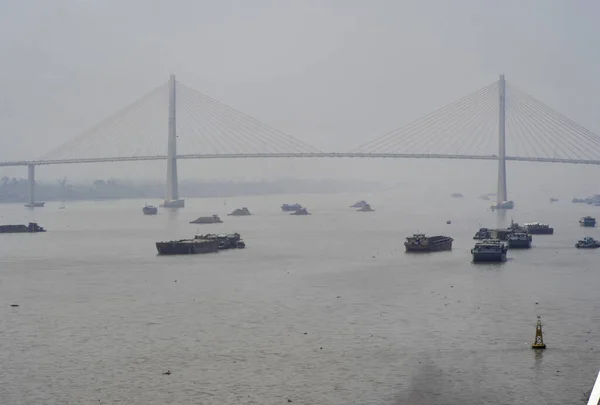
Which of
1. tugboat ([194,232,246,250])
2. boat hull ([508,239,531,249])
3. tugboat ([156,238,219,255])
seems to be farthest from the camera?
tugboat ([194,232,246,250])

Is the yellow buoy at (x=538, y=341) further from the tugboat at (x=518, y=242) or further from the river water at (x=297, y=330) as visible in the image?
the tugboat at (x=518, y=242)

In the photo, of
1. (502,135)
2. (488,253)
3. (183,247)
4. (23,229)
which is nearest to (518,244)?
(488,253)

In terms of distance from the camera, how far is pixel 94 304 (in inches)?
1559

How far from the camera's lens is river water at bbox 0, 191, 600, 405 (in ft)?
79.3

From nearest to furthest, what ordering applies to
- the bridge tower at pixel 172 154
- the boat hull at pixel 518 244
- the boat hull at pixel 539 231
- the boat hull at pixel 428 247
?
1. the boat hull at pixel 428 247
2. the boat hull at pixel 518 244
3. the boat hull at pixel 539 231
4. the bridge tower at pixel 172 154

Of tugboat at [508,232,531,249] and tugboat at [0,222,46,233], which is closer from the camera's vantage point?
tugboat at [508,232,531,249]

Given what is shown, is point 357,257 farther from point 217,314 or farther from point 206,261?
point 217,314

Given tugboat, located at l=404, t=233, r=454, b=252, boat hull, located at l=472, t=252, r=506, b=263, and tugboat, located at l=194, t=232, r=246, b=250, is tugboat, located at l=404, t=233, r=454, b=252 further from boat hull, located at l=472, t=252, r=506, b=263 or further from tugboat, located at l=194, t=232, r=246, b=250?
tugboat, located at l=194, t=232, r=246, b=250

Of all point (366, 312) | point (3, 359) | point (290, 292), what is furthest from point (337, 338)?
point (290, 292)

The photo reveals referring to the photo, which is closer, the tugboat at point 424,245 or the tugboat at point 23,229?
the tugboat at point 424,245

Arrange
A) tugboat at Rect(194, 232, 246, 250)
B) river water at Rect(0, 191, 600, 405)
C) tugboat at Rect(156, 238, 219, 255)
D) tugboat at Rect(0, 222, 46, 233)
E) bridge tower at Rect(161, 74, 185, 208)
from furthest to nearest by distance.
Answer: bridge tower at Rect(161, 74, 185, 208) → tugboat at Rect(0, 222, 46, 233) → tugboat at Rect(194, 232, 246, 250) → tugboat at Rect(156, 238, 219, 255) → river water at Rect(0, 191, 600, 405)

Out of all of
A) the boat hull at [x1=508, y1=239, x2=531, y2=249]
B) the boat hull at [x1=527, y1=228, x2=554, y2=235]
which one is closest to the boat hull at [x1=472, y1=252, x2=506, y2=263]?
the boat hull at [x1=508, y1=239, x2=531, y2=249]

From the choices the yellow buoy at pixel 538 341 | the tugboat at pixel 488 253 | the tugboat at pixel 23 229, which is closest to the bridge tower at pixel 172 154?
the tugboat at pixel 23 229

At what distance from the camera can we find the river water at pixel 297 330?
24.2 metres
